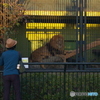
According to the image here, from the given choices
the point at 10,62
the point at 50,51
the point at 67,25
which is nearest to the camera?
the point at 10,62

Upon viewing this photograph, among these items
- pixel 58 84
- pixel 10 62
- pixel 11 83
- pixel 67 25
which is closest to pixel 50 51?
pixel 67 25

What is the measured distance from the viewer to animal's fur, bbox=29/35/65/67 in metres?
13.6

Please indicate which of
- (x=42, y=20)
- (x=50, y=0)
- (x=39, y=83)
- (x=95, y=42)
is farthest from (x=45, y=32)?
(x=39, y=83)

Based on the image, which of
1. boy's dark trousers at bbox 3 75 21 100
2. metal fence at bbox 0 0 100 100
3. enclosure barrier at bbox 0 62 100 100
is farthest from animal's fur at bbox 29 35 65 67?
boy's dark trousers at bbox 3 75 21 100

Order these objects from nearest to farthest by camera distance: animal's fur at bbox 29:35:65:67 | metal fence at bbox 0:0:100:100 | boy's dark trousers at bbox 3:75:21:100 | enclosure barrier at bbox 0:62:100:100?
boy's dark trousers at bbox 3:75:21:100 → enclosure barrier at bbox 0:62:100:100 → metal fence at bbox 0:0:100:100 → animal's fur at bbox 29:35:65:67

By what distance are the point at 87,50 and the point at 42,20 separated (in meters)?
2.37

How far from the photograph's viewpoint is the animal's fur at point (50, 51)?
13556 mm

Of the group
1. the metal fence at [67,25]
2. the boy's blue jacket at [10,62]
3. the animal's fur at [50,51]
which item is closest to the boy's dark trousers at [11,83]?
the boy's blue jacket at [10,62]

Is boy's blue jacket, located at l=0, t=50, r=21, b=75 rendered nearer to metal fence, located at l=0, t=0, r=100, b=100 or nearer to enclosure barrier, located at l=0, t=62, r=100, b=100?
Answer: enclosure barrier, located at l=0, t=62, r=100, b=100

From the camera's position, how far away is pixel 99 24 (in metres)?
13.7

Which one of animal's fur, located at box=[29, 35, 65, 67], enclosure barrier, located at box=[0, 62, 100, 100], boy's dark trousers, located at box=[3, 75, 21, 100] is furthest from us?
animal's fur, located at box=[29, 35, 65, 67]

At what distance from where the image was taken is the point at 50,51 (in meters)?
13.7

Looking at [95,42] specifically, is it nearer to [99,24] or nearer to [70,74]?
[99,24]

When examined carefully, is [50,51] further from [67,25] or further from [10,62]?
[10,62]
